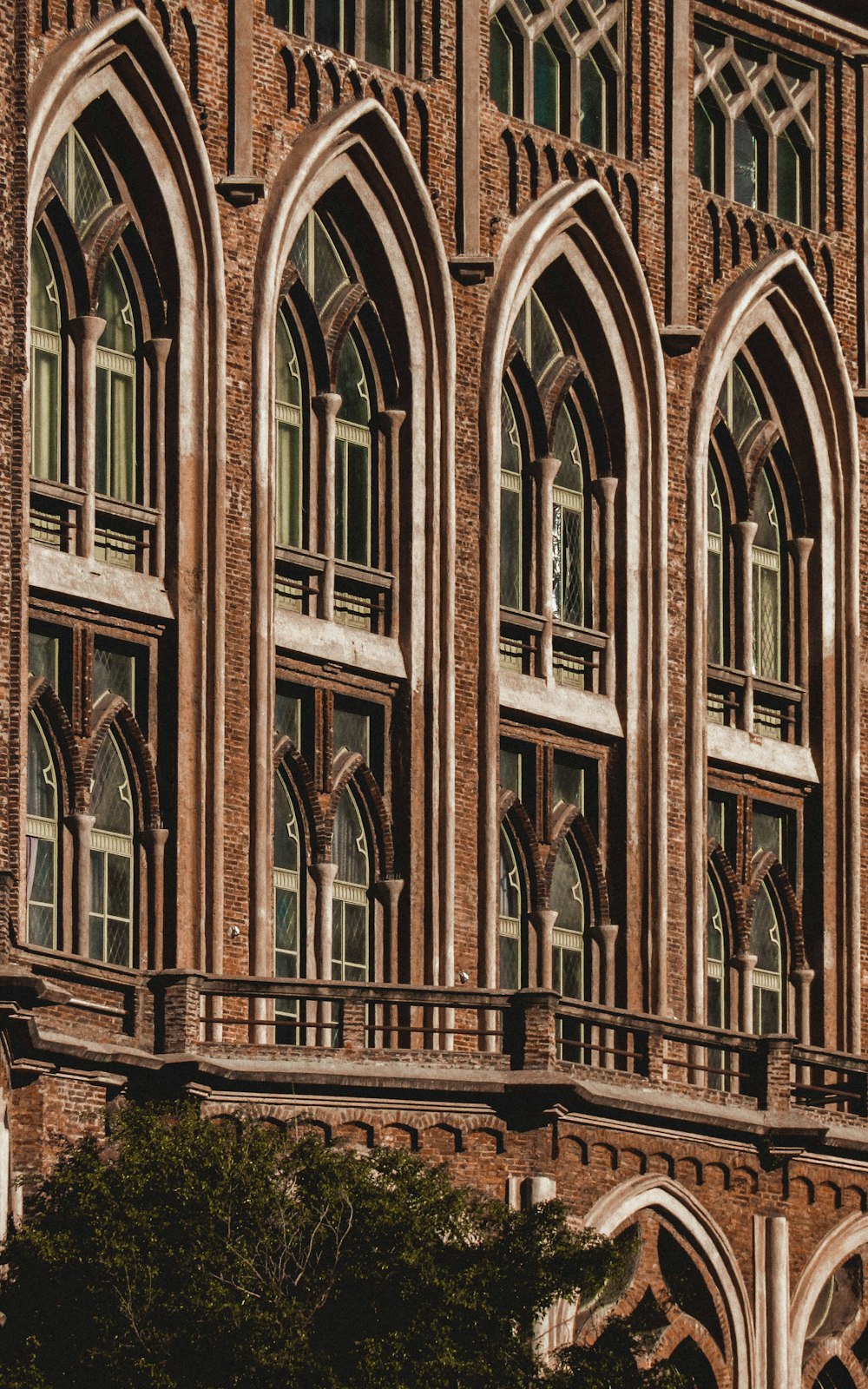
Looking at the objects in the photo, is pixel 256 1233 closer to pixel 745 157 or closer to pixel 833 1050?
pixel 833 1050

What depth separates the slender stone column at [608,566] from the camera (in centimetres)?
5978

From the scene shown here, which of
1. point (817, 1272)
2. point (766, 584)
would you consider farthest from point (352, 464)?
point (817, 1272)

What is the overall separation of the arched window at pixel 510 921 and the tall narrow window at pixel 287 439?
446 cm

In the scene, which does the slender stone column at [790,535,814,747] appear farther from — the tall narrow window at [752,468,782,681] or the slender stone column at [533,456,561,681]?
the slender stone column at [533,456,561,681]

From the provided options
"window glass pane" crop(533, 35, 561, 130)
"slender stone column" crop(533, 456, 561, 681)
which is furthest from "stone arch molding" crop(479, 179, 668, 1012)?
"slender stone column" crop(533, 456, 561, 681)

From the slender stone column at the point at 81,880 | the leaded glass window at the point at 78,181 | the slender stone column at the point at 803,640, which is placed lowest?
the slender stone column at the point at 81,880

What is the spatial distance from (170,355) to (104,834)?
5065mm

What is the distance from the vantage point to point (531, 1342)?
48156 mm

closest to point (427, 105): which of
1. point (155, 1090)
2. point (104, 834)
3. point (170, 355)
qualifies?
point (170, 355)

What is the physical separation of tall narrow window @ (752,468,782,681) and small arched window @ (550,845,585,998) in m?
4.49

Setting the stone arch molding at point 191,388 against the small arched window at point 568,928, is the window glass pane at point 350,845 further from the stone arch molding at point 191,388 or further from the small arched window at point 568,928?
the small arched window at point 568,928

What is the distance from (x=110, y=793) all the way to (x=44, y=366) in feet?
14.3

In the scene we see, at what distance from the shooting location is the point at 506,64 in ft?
196

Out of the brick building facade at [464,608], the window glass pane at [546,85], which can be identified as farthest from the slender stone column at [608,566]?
the window glass pane at [546,85]
